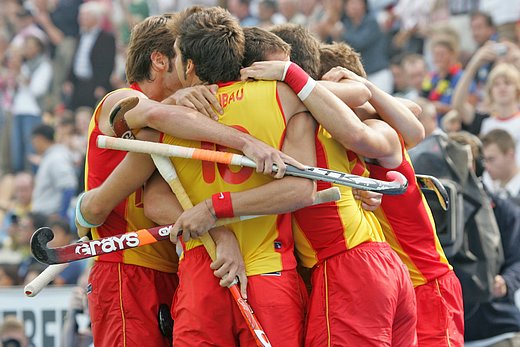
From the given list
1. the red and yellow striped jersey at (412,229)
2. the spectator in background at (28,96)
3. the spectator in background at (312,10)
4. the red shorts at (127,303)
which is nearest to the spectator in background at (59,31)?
the spectator in background at (28,96)

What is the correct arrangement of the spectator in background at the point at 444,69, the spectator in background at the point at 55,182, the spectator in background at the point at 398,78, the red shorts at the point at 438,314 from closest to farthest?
the red shorts at the point at 438,314, the spectator in background at the point at 444,69, the spectator in background at the point at 398,78, the spectator in background at the point at 55,182

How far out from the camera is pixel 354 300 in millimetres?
4797

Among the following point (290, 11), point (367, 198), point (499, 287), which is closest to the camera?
point (367, 198)

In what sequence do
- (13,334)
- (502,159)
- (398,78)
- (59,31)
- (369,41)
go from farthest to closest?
1. (59,31)
2. (369,41)
3. (398,78)
4. (13,334)
5. (502,159)

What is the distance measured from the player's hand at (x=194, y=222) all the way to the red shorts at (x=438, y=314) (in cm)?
148

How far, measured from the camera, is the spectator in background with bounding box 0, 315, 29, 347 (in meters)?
9.11

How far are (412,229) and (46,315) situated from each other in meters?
4.75

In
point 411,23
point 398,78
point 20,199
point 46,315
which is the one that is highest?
point 411,23

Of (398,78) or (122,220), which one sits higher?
(122,220)

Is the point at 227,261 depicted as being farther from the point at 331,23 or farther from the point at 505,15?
the point at 331,23

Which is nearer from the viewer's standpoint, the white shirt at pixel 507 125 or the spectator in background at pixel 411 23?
the white shirt at pixel 507 125

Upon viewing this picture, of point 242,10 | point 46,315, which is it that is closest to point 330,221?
point 46,315

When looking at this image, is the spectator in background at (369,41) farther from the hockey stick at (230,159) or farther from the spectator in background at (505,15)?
the hockey stick at (230,159)

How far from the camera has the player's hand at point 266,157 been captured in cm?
458
